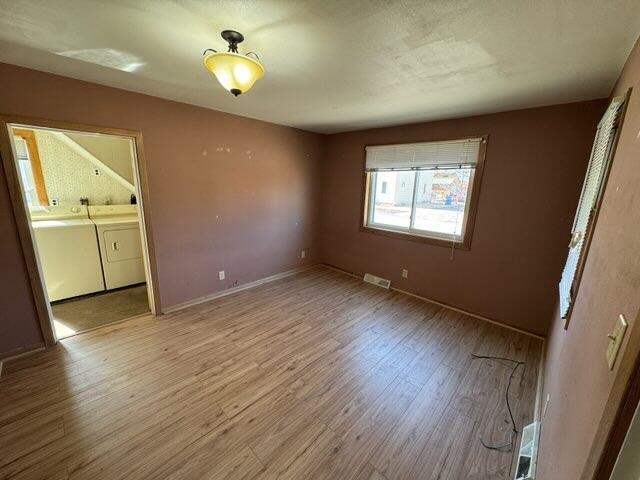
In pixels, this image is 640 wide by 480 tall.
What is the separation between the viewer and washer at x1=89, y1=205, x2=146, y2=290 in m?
3.41

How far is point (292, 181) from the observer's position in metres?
4.08

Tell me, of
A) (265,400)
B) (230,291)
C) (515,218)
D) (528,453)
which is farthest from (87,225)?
(515,218)

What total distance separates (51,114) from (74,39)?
3.08 ft

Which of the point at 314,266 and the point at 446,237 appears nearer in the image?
the point at 446,237

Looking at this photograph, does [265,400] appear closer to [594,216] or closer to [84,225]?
[594,216]

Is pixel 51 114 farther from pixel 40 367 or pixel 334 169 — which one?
pixel 334 169

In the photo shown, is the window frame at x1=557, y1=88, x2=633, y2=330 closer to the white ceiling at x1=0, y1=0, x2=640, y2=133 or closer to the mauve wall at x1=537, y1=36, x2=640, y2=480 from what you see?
the mauve wall at x1=537, y1=36, x2=640, y2=480

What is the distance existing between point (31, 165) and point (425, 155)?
514cm

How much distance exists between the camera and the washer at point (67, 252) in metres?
2.99

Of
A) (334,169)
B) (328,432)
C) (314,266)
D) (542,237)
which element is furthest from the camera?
(314,266)

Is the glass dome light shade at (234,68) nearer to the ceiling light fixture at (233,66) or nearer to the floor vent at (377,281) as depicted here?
the ceiling light fixture at (233,66)

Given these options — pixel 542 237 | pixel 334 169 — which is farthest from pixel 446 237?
pixel 334 169

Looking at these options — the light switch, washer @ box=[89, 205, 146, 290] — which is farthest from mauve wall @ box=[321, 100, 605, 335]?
washer @ box=[89, 205, 146, 290]

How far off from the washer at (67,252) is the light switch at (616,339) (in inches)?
176
